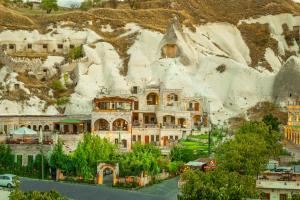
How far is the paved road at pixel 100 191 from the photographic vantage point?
216ft

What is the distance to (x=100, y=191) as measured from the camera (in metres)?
69.5

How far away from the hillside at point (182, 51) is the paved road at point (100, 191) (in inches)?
1409

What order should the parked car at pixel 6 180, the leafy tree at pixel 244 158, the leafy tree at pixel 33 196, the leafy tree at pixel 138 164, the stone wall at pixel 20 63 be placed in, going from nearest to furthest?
the leafy tree at pixel 33 196 < the leafy tree at pixel 244 158 < the parked car at pixel 6 180 < the leafy tree at pixel 138 164 < the stone wall at pixel 20 63

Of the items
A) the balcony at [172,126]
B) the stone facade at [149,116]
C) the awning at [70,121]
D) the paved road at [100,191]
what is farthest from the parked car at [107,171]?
the balcony at [172,126]

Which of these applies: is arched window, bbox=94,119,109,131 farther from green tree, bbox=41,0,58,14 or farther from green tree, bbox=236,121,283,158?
green tree, bbox=41,0,58,14

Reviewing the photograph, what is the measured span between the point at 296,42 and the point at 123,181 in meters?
94.4

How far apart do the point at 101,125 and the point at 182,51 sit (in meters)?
32.0

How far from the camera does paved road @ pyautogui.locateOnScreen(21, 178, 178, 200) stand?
6581cm

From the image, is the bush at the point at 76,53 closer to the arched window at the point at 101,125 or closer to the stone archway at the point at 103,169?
the arched window at the point at 101,125

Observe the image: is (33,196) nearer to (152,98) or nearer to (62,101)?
(62,101)

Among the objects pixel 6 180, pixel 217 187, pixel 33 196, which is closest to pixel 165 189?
pixel 6 180

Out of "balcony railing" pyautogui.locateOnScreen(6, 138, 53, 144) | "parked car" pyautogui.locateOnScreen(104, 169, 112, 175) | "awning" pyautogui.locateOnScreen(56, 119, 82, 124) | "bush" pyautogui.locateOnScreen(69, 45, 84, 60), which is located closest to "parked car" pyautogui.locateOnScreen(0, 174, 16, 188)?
"parked car" pyautogui.locateOnScreen(104, 169, 112, 175)

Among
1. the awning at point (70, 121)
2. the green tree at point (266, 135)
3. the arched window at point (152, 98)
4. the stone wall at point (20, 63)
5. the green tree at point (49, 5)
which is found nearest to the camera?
the green tree at point (266, 135)

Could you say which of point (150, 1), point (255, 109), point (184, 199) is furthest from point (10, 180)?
point (150, 1)
